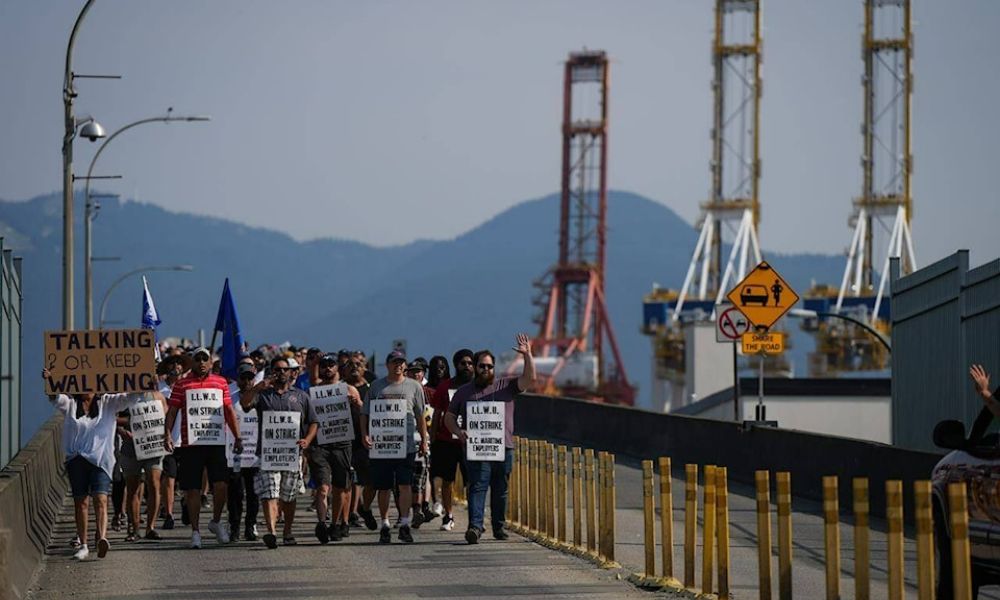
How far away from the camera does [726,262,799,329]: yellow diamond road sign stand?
32.5 metres

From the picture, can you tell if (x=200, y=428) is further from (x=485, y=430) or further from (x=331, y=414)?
(x=485, y=430)

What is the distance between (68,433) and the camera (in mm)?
17453

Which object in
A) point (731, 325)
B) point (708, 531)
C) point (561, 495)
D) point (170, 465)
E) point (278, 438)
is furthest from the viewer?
point (731, 325)

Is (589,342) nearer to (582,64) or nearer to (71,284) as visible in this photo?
(582,64)

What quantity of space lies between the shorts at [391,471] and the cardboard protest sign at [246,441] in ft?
3.60

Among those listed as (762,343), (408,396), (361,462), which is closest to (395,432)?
(408,396)

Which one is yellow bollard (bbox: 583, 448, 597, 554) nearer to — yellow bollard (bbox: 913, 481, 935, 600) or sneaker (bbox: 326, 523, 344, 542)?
sneaker (bbox: 326, 523, 344, 542)

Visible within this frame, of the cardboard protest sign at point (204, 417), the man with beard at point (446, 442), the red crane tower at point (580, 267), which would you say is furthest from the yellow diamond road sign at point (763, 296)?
the red crane tower at point (580, 267)

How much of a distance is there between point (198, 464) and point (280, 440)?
0.82 m

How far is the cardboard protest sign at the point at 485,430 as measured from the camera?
18.6 metres

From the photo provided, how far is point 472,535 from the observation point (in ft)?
60.8

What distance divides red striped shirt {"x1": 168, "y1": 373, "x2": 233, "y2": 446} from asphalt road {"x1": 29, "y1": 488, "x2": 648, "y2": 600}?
1159 mm

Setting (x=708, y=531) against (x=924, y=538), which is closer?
(x=924, y=538)

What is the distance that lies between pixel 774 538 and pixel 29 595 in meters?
7.25
